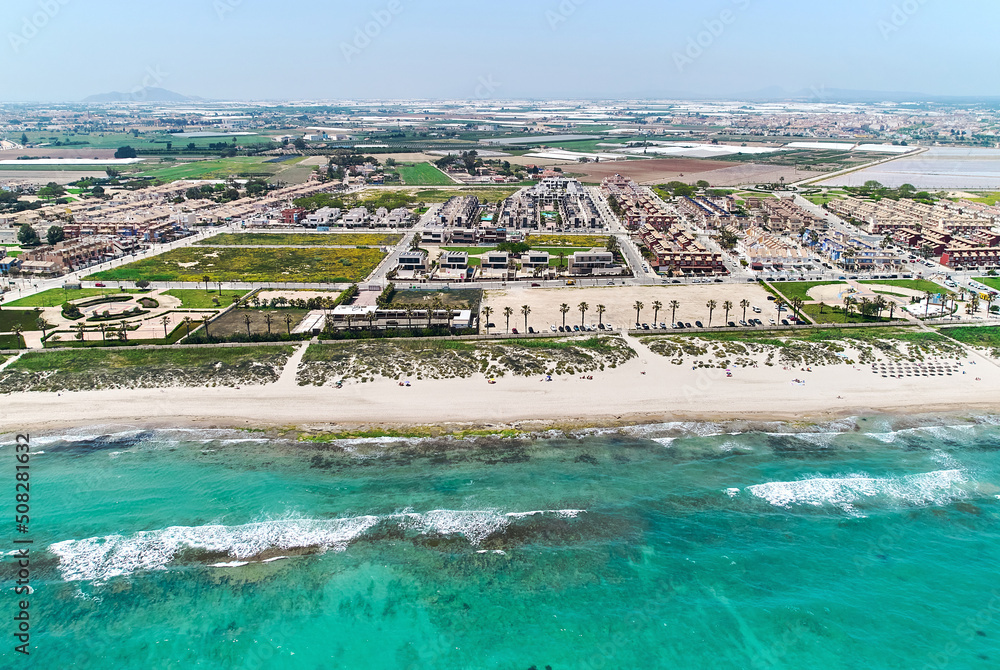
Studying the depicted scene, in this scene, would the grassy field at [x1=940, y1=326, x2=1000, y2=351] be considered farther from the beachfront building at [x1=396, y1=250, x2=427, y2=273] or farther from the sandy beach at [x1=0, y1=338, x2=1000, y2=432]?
the beachfront building at [x1=396, y1=250, x2=427, y2=273]

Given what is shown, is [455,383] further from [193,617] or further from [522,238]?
[522,238]

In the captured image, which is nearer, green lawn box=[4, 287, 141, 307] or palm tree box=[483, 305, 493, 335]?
palm tree box=[483, 305, 493, 335]

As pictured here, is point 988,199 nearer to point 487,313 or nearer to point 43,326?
point 487,313

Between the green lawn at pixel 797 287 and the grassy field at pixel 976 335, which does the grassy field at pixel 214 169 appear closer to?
the green lawn at pixel 797 287

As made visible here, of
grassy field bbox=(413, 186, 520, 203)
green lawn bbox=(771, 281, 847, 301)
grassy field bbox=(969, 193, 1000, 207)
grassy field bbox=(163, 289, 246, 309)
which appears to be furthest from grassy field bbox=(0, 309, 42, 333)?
grassy field bbox=(969, 193, 1000, 207)

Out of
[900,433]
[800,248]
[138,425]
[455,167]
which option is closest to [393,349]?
[138,425]

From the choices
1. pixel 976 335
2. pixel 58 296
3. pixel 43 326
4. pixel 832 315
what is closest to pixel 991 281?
pixel 976 335
